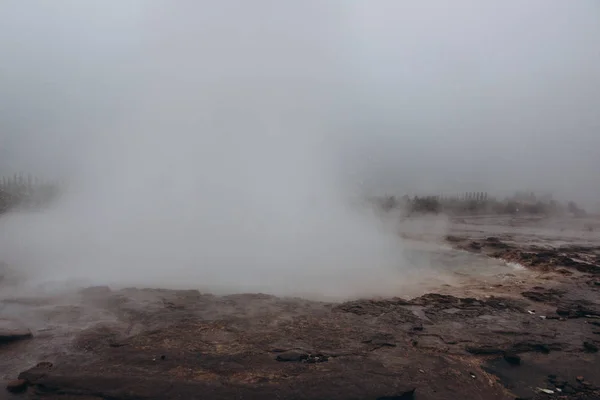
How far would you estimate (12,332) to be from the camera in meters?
5.00

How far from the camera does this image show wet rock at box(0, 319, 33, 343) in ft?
16.0

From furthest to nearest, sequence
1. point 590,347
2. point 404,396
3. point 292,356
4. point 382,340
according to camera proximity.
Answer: point 590,347
point 382,340
point 292,356
point 404,396

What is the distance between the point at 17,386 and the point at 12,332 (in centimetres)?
156

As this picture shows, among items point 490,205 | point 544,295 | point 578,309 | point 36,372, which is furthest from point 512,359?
point 490,205

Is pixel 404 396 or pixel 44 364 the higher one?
pixel 44 364

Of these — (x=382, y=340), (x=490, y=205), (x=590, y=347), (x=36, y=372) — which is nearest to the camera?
(x=36, y=372)

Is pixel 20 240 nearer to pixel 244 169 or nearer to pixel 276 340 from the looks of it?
pixel 244 169

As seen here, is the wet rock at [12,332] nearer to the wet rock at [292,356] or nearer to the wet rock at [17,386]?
the wet rock at [17,386]

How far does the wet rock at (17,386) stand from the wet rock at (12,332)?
1.30 metres

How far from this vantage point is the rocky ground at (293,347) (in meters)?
3.97

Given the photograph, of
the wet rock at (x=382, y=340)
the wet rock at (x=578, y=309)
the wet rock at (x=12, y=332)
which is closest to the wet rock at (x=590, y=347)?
the wet rock at (x=578, y=309)

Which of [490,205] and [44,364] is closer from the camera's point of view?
[44,364]

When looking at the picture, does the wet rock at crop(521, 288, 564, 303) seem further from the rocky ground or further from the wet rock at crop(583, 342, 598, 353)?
the wet rock at crop(583, 342, 598, 353)

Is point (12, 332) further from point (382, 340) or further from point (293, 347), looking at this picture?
point (382, 340)
